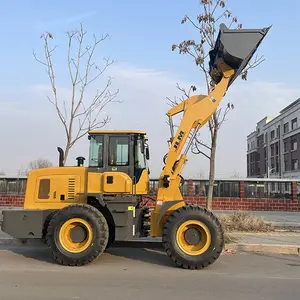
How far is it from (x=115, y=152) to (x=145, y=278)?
323 cm

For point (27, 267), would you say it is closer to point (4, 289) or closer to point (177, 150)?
point (4, 289)

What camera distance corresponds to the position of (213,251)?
8469mm

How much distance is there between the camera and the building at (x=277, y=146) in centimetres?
7581

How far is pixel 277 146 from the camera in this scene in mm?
87812

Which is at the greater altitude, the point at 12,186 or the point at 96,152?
the point at 96,152

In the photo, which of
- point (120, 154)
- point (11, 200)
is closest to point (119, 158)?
point (120, 154)

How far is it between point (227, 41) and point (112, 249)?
6.37 metres

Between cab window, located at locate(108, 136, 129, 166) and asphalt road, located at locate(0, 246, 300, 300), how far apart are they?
2.41m

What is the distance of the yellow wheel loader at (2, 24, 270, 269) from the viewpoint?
28.4 feet

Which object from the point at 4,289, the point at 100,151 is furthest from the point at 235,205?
the point at 4,289

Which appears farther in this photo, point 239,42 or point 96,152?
point 96,152

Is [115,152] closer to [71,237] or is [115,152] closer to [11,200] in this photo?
[71,237]

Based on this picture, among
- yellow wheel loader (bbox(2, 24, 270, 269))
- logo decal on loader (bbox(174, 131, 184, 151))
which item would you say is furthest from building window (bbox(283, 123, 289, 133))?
logo decal on loader (bbox(174, 131, 184, 151))

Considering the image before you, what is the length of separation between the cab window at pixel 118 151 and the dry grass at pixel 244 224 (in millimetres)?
5721
